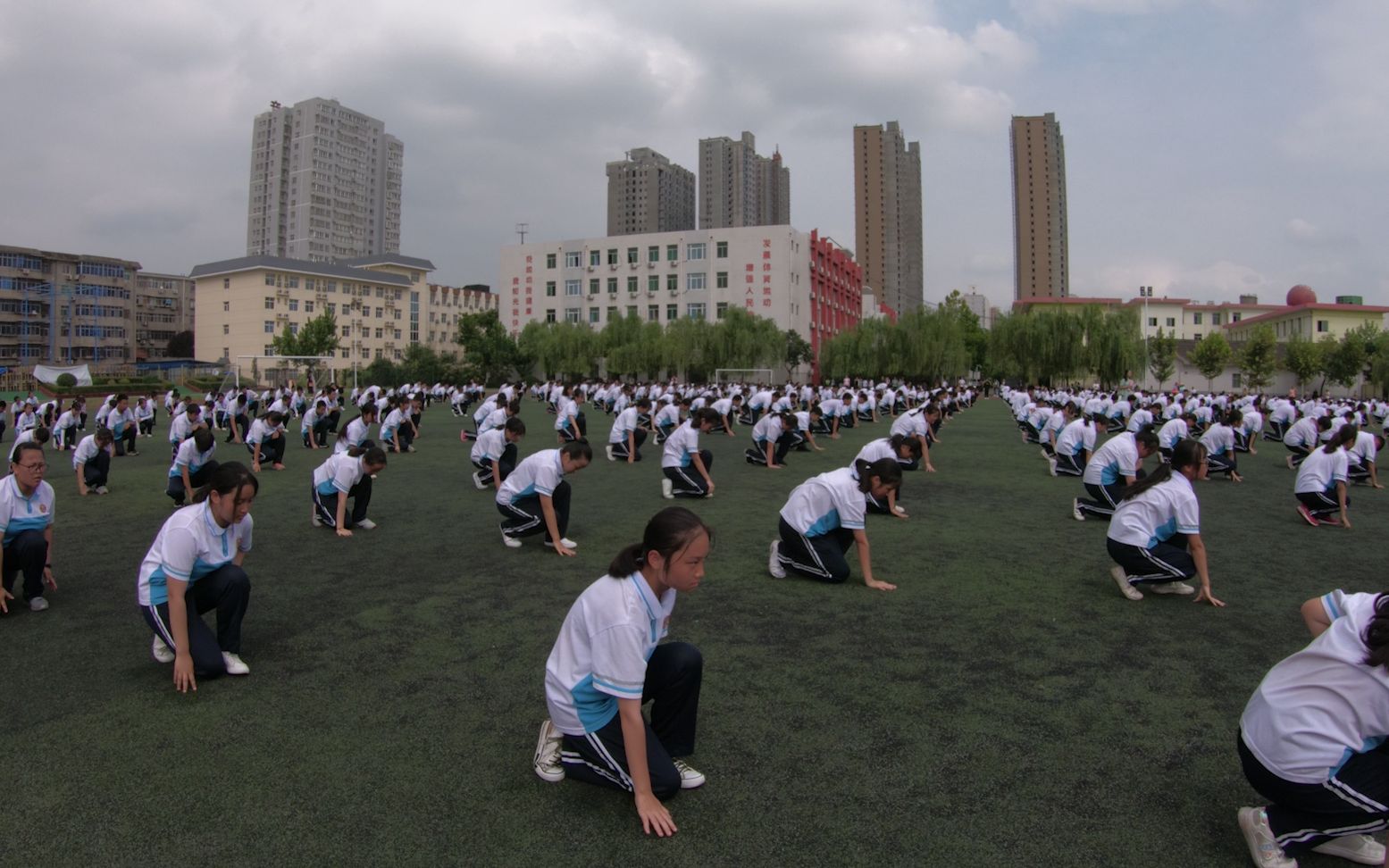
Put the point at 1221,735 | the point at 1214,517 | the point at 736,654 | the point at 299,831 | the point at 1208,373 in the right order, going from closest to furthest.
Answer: the point at 299,831 < the point at 1221,735 < the point at 736,654 < the point at 1214,517 < the point at 1208,373

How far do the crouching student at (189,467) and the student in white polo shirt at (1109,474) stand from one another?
29.3 feet

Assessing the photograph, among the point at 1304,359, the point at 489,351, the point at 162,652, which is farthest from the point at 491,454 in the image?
the point at 1304,359

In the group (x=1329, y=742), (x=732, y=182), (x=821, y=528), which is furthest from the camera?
(x=732, y=182)

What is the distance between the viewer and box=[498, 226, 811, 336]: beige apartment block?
57531 mm

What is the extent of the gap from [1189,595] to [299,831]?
203 inches

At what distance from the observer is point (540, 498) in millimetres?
6340

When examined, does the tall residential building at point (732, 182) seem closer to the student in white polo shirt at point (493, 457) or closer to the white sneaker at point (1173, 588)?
the student in white polo shirt at point (493, 457)

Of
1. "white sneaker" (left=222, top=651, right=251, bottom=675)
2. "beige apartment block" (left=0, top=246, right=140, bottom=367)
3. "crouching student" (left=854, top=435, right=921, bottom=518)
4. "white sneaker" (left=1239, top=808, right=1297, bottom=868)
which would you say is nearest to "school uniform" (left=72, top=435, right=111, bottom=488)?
"white sneaker" (left=222, top=651, right=251, bottom=675)

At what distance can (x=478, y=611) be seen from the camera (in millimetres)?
4992

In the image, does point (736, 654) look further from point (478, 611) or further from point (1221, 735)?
point (1221, 735)

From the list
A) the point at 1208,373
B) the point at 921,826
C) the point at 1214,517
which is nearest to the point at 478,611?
the point at 921,826

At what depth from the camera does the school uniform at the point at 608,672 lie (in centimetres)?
248

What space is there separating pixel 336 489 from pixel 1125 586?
6392 millimetres

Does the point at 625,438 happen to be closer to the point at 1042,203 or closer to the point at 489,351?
the point at 489,351
